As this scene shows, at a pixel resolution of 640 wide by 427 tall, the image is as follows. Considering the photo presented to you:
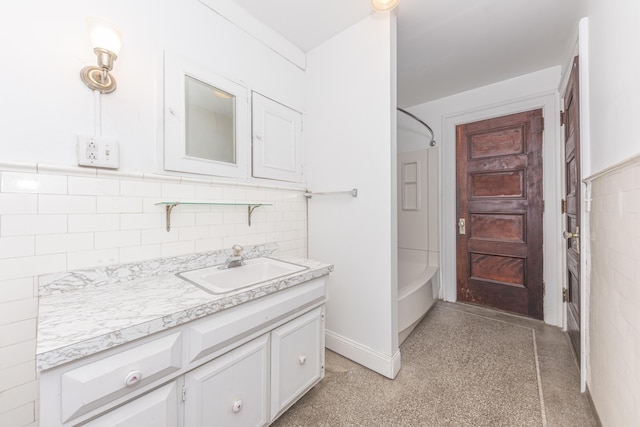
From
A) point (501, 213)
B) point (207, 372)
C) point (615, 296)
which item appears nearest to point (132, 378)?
point (207, 372)

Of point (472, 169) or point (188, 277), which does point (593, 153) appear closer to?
point (472, 169)

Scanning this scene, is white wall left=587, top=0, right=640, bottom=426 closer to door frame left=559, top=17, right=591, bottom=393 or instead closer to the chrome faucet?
door frame left=559, top=17, right=591, bottom=393

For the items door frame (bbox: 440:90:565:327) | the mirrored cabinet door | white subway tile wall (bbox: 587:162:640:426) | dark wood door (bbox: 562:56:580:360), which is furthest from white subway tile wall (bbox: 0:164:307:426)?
door frame (bbox: 440:90:565:327)

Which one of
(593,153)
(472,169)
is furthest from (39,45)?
(472,169)

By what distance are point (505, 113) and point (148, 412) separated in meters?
3.49

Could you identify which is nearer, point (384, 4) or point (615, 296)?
point (615, 296)

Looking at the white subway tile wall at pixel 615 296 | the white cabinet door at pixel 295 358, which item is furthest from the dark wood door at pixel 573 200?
the white cabinet door at pixel 295 358

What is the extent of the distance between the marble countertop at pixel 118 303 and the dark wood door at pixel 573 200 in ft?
6.04

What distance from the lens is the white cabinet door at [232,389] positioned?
0.93 metres

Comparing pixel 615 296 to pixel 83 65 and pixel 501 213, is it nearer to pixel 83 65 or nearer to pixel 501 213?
pixel 501 213

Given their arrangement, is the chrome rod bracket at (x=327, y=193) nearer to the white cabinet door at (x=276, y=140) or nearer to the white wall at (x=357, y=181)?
the white wall at (x=357, y=181)

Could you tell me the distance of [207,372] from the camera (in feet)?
3.15

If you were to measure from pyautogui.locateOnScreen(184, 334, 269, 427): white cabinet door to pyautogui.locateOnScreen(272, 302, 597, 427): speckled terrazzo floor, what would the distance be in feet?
1.04

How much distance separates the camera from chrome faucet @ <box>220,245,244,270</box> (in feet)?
4.80
